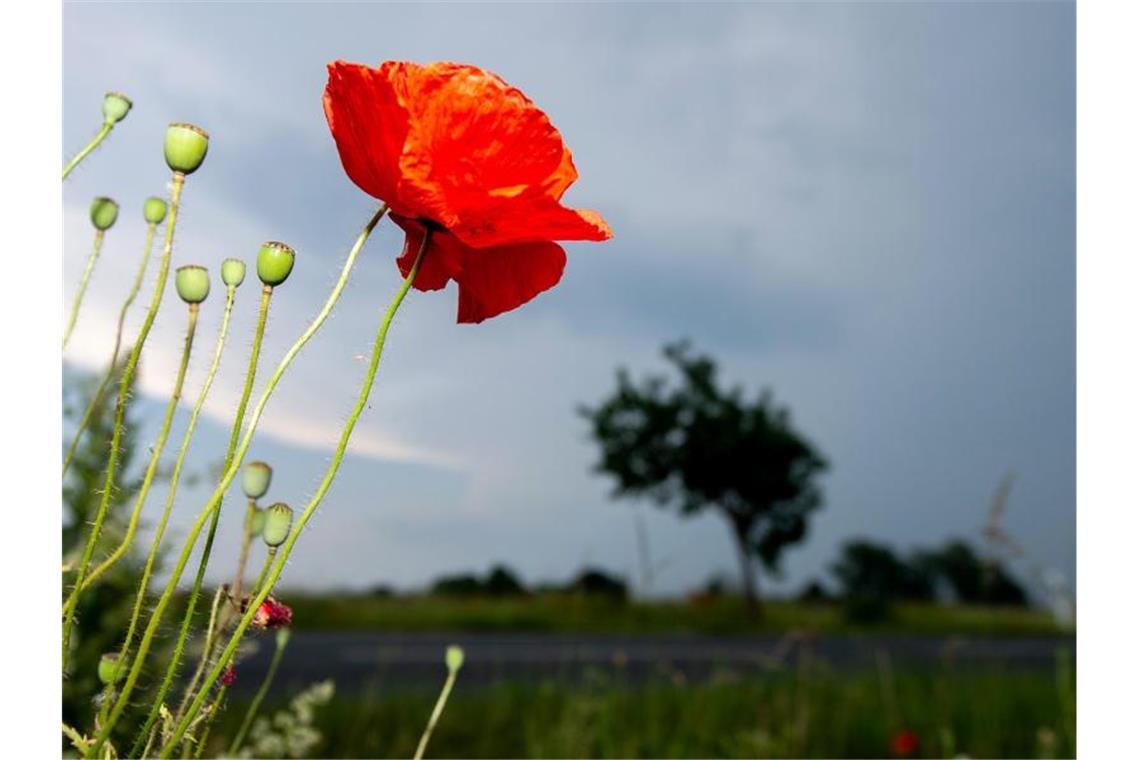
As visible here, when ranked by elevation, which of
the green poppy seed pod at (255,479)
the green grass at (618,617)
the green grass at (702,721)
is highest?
the green poppy seed pod at (255,479)

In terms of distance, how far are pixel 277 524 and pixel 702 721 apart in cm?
345

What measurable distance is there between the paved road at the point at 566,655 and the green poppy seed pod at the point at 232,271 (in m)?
5.93

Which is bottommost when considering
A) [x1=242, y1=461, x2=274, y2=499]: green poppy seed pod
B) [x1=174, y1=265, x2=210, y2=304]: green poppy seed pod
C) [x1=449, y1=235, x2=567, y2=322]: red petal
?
[x1=242, y1=461, x2=274, y2=499]: green poppy seed pod

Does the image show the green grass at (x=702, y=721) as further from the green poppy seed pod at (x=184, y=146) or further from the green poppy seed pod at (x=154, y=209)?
A: the green poppy seed pod at (x=184, y=146)

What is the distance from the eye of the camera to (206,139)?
2.22 ft

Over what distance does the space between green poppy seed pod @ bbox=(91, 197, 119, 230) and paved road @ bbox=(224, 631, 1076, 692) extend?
5824 millimetres

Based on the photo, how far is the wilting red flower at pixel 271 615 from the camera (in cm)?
71

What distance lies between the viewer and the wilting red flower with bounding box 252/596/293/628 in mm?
707

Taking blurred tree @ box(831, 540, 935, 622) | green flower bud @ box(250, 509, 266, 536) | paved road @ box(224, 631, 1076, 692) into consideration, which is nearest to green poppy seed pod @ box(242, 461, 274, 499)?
green flower bud @ box(250, 509, 266, 536)

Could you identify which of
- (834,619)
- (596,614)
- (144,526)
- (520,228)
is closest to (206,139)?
(520,228)

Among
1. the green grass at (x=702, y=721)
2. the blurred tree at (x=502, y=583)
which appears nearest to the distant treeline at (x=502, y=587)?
the blurred tree at (x=502, y=583)

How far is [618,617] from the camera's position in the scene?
1641 cm

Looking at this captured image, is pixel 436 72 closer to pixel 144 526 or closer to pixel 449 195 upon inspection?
pixel 449 195

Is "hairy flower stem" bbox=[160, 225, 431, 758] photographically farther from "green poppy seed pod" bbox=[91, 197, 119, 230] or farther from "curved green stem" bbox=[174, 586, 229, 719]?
"green poppy seed pod" bbox=[91, 197, 119, 230]
